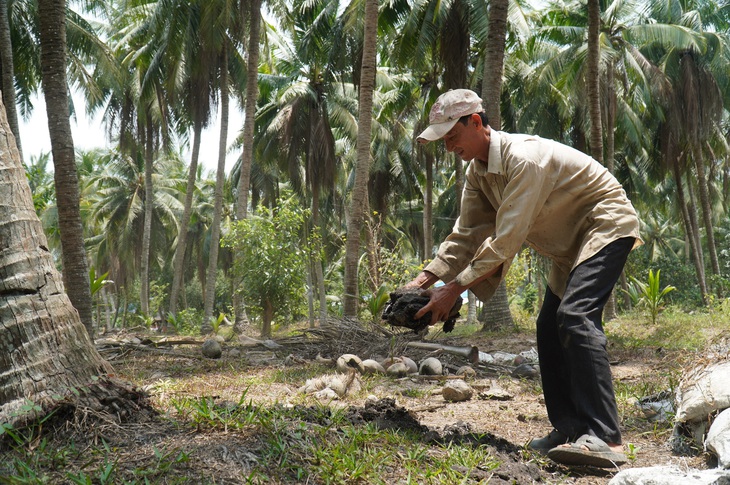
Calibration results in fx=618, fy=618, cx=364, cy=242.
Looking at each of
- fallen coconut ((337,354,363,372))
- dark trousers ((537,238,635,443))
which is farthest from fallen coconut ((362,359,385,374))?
dark trousers ((537,238,635,443))

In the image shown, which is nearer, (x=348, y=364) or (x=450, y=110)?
(x=450, y=110)

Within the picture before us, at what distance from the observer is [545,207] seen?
134 inches

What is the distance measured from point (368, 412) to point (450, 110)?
5.96 ft

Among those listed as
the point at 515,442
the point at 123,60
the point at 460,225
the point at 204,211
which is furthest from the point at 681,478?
the point at 204,211

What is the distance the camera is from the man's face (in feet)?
10.8

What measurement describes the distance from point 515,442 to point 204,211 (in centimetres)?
3913

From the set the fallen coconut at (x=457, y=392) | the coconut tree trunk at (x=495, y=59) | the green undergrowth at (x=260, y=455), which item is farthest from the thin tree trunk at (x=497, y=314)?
the green undergrowth at (x=260, y=455)

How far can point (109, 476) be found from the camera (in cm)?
239

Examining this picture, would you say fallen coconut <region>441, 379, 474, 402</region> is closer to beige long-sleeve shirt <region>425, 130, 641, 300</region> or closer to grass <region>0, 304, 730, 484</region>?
grass <region>0, 304, 730, 484</region>

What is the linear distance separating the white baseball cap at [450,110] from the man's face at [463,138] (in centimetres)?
6

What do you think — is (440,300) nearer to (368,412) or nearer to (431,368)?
(368,412)

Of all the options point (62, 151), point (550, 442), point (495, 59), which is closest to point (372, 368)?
point (550, 442)

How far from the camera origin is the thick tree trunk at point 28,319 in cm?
288

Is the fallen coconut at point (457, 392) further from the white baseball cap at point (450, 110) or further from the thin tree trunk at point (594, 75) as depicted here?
the thin tree trunk at point (594, 75)
